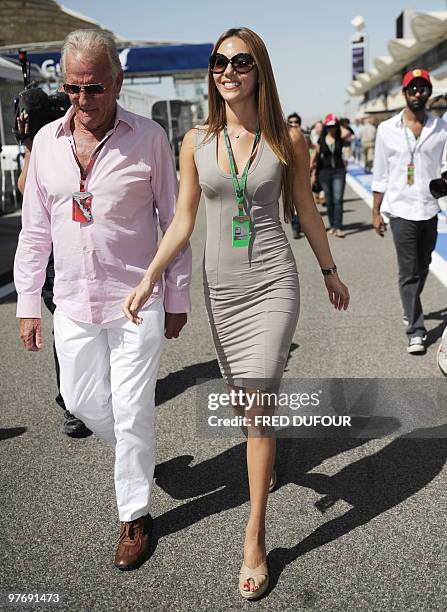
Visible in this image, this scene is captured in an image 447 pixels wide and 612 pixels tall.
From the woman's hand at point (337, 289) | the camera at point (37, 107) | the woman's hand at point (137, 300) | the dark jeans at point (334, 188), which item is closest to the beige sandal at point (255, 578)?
the woman's hand at point (137, 300)

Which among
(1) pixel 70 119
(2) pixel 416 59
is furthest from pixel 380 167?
(2) pixel 416 59

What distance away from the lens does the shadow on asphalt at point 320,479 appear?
3.02m

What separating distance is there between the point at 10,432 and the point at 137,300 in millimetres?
1902

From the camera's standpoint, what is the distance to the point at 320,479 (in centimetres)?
342

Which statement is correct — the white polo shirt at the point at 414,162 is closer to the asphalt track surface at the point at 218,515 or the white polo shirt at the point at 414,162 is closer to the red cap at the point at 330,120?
the asphalt track surface at the point at 218,515

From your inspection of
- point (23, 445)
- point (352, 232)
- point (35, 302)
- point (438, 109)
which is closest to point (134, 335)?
point (35, 302)

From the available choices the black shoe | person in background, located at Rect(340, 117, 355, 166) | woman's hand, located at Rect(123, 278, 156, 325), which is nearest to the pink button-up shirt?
woman's hand, located at Rect(123, 278, 156, 325)

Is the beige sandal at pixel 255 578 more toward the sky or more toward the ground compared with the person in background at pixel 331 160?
more toward the ground

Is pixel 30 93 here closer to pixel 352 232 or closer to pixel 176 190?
pixel 176 190

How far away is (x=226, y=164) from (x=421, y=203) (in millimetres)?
3008

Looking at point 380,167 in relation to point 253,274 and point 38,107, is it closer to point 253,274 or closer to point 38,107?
point 38,107

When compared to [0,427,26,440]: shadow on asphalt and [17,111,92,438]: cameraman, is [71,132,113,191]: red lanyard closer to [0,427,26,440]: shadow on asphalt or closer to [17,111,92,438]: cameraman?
[17,111,92,438]: cameraman

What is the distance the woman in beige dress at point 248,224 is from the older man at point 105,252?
0.13 m

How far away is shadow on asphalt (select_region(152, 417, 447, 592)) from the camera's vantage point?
302 cm
